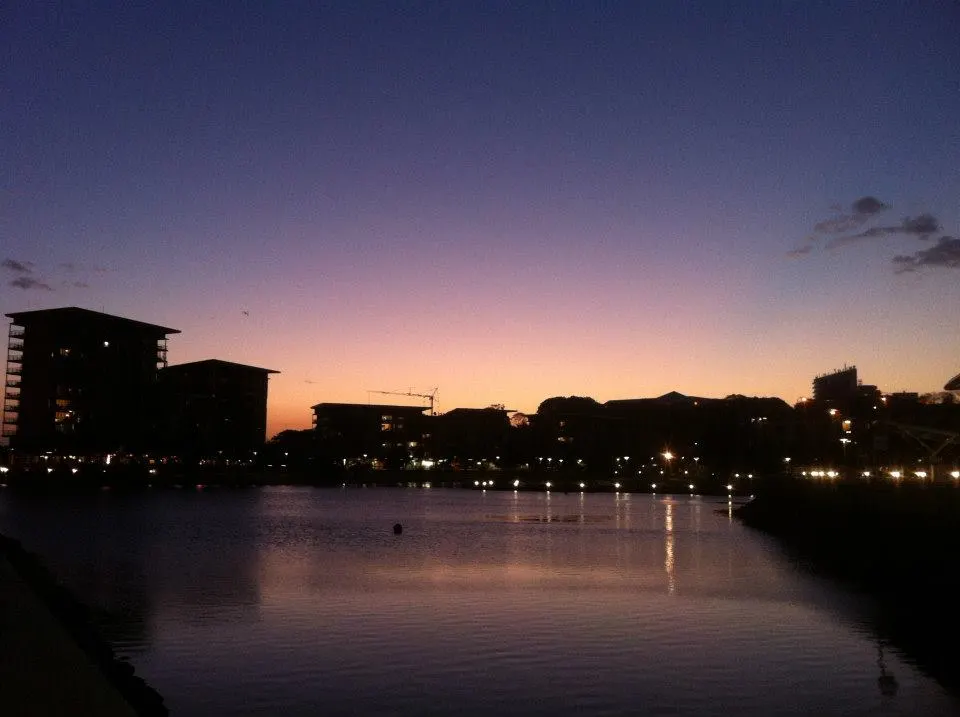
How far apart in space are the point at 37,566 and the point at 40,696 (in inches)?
979

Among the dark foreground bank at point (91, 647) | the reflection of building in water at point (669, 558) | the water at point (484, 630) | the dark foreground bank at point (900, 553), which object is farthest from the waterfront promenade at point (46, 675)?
the reflection of building in water at point (669, 558)

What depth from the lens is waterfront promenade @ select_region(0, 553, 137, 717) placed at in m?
12.9

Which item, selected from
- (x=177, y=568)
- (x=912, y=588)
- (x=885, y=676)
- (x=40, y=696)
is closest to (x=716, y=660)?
(x=885, y=676)

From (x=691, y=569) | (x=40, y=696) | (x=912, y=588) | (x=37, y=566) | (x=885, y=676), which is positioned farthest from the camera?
(x=691, y=569)

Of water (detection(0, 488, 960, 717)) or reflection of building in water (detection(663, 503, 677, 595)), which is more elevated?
water (detection(0, 488, 960, 717))

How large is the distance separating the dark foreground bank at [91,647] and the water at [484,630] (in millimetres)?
1425

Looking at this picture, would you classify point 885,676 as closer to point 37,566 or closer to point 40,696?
point 40,696

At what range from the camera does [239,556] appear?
53781 mm

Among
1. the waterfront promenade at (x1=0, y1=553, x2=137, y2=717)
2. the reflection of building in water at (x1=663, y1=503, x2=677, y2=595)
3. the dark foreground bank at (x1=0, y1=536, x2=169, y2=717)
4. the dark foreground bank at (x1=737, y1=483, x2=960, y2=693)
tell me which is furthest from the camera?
the reflection of building in water at (x1=663, y1=503, x2=677, y2=595)

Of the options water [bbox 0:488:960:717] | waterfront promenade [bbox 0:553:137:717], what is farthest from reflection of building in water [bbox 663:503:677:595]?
waterfront promenade [bbox 0:553:137:717]

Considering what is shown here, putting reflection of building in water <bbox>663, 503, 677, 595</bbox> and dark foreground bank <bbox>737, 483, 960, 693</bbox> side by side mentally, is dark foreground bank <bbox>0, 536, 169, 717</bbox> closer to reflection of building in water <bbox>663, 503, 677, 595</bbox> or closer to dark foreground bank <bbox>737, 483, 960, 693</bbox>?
dark foreground bank <bbox>737, 483, 960, 693</bbox>

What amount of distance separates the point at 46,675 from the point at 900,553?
40454 mm

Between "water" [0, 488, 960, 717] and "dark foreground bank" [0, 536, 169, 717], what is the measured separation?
1425 millimetres

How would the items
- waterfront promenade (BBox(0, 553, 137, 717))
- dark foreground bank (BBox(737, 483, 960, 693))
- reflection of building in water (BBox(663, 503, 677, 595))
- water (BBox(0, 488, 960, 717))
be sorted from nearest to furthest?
1. waterfront promenade (BBox(0, 553, 137, 717))
2. water (BBox(0, 488, 960, 717))
3. dark foreground bank (BBox(737, 483, 960, 693))
4. reflection of building in water (BBox(663, 503, 677, 595))
